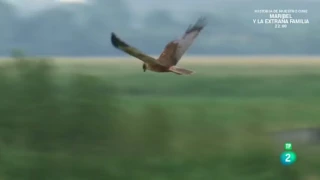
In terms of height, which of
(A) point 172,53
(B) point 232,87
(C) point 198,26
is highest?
(C) point 198,26

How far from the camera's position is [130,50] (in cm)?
249

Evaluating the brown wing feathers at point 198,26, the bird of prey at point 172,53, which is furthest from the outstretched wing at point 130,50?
the brown wing feathers at point 198,26

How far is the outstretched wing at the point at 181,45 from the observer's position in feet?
8.22

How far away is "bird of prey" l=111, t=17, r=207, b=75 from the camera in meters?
2.50

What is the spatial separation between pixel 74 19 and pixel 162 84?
56 centimetres

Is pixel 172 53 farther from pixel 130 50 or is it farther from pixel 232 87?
pixel 232 87

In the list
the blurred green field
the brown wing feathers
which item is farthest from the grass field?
the brown wing feathers

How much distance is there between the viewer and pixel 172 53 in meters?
2.51

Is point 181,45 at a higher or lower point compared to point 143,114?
higher

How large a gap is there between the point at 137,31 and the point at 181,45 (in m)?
0.24

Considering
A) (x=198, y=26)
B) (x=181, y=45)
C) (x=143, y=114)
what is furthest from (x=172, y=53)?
(x=143, y=114)

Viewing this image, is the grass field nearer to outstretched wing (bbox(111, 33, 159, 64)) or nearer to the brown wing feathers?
outstretched wing (bbox(111, 33, 159, 64))

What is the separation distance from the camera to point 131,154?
8.30 feet

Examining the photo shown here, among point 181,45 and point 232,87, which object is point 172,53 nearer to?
point 181,45
